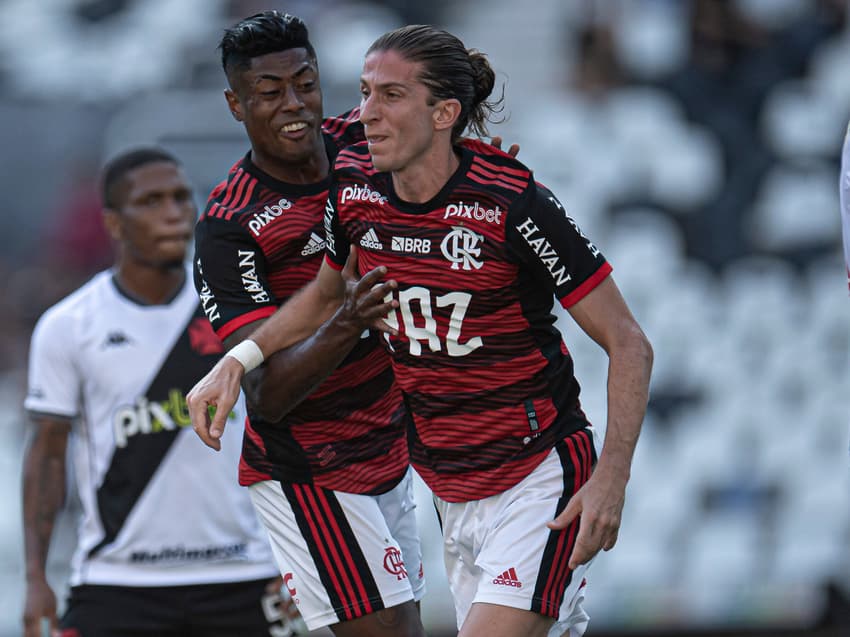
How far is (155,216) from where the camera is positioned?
5.52m

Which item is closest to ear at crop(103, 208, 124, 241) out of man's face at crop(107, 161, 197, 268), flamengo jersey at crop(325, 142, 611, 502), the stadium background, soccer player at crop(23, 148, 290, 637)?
man's face at crop(107, 161, 197, 268)

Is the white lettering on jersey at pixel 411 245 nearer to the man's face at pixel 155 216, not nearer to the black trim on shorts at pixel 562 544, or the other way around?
the black trim on shorts at pixel 562 544

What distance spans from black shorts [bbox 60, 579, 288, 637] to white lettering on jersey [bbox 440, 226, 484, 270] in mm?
2046

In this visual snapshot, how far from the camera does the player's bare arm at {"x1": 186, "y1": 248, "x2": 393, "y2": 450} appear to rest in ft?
12.7

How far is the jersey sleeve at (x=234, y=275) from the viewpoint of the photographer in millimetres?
4234

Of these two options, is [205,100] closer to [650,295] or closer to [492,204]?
[650,295]

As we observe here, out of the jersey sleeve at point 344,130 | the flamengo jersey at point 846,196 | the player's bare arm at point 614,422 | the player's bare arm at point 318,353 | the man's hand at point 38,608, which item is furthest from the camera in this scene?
the man's hand at point 38,608

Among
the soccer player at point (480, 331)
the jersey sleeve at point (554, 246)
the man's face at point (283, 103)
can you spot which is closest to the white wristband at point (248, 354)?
the soccer player at point (480, 331)

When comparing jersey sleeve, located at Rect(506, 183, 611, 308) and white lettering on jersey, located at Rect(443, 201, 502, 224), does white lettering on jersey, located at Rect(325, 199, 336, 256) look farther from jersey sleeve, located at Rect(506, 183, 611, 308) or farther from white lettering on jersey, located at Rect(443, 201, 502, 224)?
jersey sleeve, located at Rect(506, 183, 611, 308)

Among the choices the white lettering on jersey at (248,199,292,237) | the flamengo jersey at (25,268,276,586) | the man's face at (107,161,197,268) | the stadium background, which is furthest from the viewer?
the stadium background

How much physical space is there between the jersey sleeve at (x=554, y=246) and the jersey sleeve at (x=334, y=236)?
566 mm

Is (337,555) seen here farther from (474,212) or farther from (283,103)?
(283,103)

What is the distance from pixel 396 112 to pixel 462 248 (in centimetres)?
41

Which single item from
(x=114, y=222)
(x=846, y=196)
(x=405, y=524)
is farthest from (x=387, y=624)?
(x=114, y=222)
